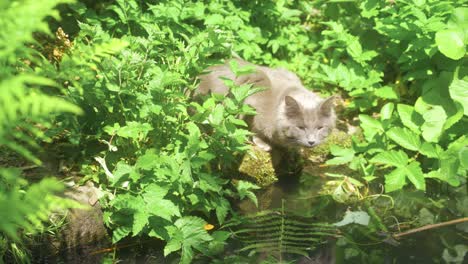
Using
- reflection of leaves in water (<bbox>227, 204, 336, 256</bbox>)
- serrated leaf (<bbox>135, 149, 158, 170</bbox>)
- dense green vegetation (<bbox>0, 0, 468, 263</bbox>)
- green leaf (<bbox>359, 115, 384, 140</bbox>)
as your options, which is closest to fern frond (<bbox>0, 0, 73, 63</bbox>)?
dense green vegetation (<bbox>0, 0, 468, 263</bbox>)

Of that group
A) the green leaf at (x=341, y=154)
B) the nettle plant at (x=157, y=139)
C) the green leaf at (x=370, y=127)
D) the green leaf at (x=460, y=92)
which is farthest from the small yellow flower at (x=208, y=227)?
the green leaf at (x=460, y=92)

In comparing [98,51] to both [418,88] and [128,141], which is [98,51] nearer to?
[128,141]

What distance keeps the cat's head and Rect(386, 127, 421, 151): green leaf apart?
→ 525 mm

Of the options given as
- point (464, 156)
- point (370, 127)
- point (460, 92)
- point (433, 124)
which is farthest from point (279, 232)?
point (460, 92)

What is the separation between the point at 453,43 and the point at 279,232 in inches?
76.8

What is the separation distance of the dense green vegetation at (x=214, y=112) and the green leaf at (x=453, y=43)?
0.01 metres

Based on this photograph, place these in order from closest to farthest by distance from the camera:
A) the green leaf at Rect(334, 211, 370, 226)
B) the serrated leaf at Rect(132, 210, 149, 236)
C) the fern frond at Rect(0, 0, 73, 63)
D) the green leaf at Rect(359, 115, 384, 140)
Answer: the fern frond at Rect(0, 0, 73, 63) → the serrated leaf at Rect(132, 210, 149, 236) → the green leaf at Rect(334, 211, 370, 226) → the green leaf at Rect(359, 115, 384, 140)

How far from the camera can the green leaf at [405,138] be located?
4.27 meters

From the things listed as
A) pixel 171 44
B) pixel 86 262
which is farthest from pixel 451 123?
pixel 86 262

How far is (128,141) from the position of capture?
3.58m

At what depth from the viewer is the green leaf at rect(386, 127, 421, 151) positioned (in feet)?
14.0

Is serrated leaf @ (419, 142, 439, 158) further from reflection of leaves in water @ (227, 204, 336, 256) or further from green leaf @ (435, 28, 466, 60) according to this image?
reflection of leaves in water @ (227, 204, 336, 256)

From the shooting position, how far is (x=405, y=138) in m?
4.30

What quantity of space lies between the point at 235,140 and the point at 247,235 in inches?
25.7
